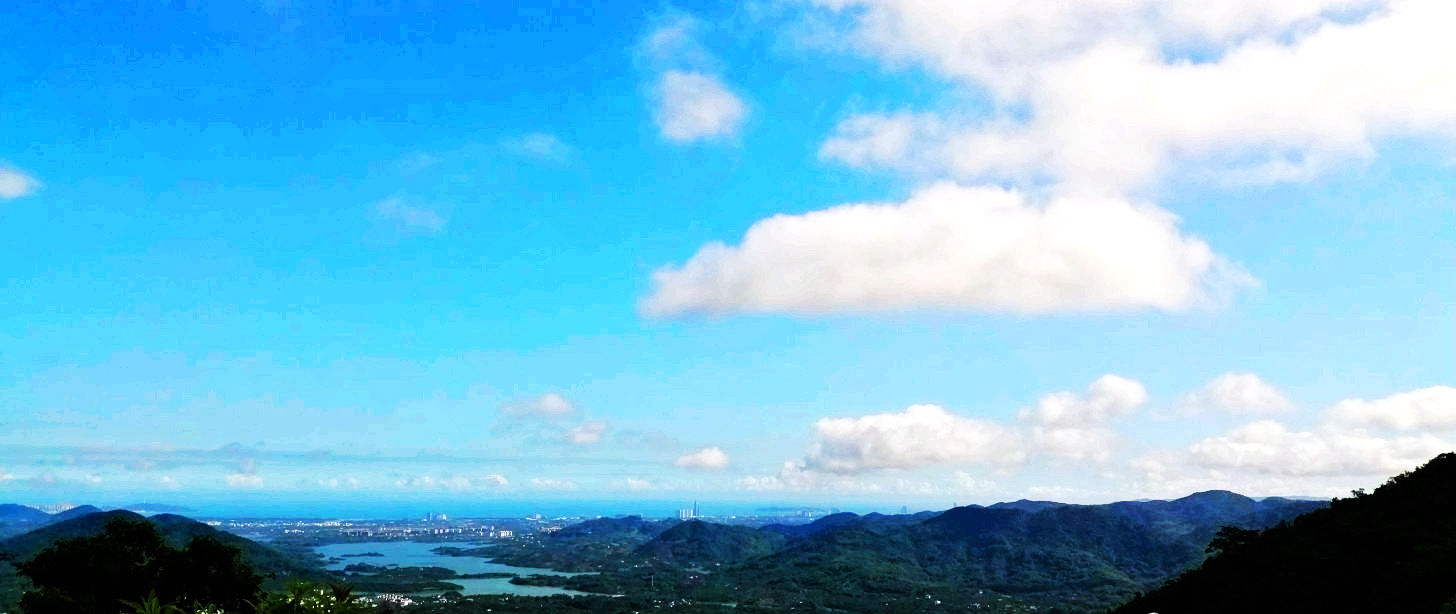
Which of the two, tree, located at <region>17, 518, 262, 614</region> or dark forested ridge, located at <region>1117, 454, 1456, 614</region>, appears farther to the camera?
tree, located at <region>17, 518, 262, 614</region>

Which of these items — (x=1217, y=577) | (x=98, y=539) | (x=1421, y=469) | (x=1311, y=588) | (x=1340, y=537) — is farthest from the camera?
(x=1421, y=469)

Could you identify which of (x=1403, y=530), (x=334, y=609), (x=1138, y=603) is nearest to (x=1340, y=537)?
(x=1403, y=530)

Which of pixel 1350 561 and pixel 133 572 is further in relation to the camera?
pixel 133 572

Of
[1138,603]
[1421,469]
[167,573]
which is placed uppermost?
[1421,469]

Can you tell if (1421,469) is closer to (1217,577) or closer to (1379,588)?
(1217,577)

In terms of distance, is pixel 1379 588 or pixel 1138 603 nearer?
pixel 1379 588

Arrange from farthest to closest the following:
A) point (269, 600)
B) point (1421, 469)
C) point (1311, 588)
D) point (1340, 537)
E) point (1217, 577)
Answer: point (1421, 469) → point (1217, 577) → point (1340, 537) → point (1311, 588) → point (269, 600)

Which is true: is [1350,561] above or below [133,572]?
below

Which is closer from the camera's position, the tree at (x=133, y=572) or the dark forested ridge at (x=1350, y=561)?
the dark forested ridge at (x=1350, y=561)
